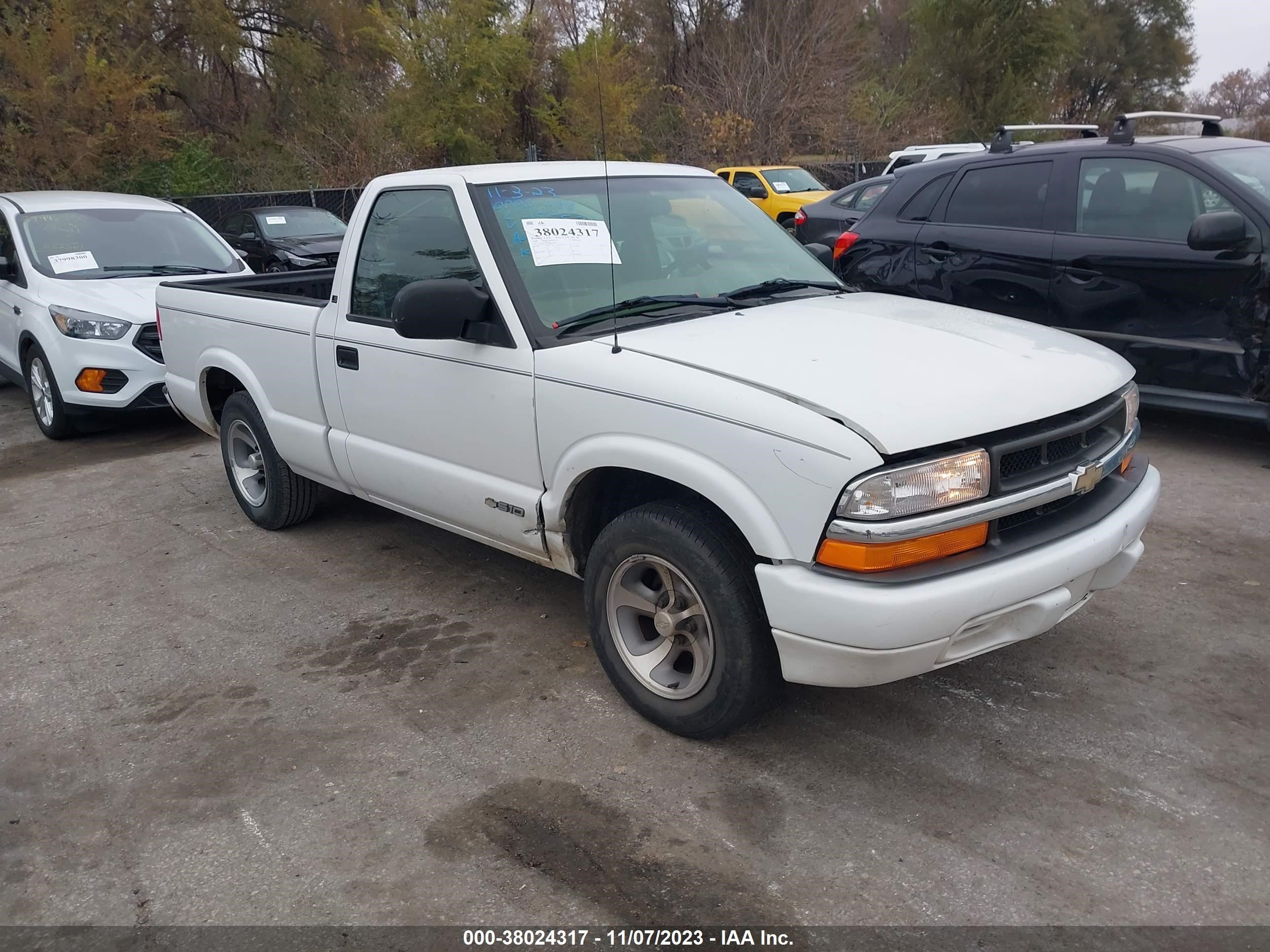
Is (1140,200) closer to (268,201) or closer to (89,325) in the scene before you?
(89,325)

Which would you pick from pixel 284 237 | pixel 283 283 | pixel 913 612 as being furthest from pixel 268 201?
pixel 913 612

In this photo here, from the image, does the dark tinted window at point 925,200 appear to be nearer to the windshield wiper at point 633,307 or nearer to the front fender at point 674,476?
the windshield wiper at point 633,307

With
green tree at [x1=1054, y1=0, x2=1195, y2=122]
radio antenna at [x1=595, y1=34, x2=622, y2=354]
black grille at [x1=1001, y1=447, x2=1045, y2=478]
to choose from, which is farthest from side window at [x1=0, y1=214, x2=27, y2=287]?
green tree at [x1=1054, y1=0, x2=1195, y2=122]

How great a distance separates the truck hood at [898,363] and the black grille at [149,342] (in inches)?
205

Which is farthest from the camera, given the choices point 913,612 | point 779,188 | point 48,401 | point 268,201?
point 268,201

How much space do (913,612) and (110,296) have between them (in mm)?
6927

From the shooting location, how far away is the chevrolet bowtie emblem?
3.24 meters

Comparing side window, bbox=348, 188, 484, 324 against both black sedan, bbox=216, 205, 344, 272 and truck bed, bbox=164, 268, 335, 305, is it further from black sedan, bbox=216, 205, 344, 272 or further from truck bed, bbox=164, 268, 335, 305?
black sedan, bbox=216, 205, 344, 272

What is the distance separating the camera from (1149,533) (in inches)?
198

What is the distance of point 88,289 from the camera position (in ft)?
25.6

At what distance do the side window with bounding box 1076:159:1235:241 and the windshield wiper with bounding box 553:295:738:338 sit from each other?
3.46 m

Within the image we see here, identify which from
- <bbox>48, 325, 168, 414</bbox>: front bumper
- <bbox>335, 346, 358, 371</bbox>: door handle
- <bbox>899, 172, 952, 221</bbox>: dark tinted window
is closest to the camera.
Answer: <bbox>335, 346, 358, 371</bbox>: door handle

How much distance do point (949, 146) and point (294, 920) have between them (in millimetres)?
16104

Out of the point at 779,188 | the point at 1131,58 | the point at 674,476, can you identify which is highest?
the point at 1131,58
